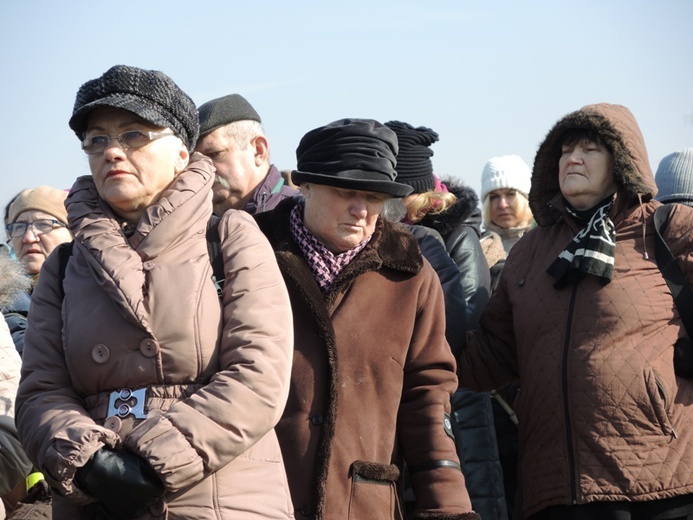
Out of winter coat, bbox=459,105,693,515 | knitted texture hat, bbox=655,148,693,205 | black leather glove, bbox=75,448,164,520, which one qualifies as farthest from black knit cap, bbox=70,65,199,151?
knitted texture hat, bbox=655,148,693,205

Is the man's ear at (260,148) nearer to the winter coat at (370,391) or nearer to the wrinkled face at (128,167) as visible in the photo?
the winter coat at (370,391)

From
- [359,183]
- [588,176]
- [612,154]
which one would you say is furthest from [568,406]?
[359,183]

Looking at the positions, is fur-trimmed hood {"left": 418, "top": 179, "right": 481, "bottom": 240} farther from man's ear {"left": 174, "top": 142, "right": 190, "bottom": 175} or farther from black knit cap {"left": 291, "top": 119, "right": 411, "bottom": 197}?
man's ear {"left": 174, "top": 142, "right": 190, "bottom": 175}

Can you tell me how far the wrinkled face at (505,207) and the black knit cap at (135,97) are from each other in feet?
12.7

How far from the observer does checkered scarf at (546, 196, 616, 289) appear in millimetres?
4609

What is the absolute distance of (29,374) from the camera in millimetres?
3277

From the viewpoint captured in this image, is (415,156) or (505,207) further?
(505,207)

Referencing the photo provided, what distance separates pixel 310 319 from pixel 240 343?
794 mm

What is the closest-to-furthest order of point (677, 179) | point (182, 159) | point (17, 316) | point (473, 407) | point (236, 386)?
point (236, 386) → point (182, 159) → point (17, 316) → point (473, 407) → point (677, 179)

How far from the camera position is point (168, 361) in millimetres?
3148

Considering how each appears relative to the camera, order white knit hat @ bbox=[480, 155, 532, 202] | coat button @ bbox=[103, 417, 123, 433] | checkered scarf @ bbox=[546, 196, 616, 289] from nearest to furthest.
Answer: coat button @ bbox=[103, 417, 123, 433] → checkered scarf @ bbox=[546, 196, 616, 289] → white knit hat @ bbox=[480, 155, 532, 202]

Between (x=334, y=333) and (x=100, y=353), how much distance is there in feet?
3.34

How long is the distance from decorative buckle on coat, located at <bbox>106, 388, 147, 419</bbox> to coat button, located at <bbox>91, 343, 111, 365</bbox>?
0.10 metres

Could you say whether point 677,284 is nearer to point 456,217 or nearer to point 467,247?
point 467,247
